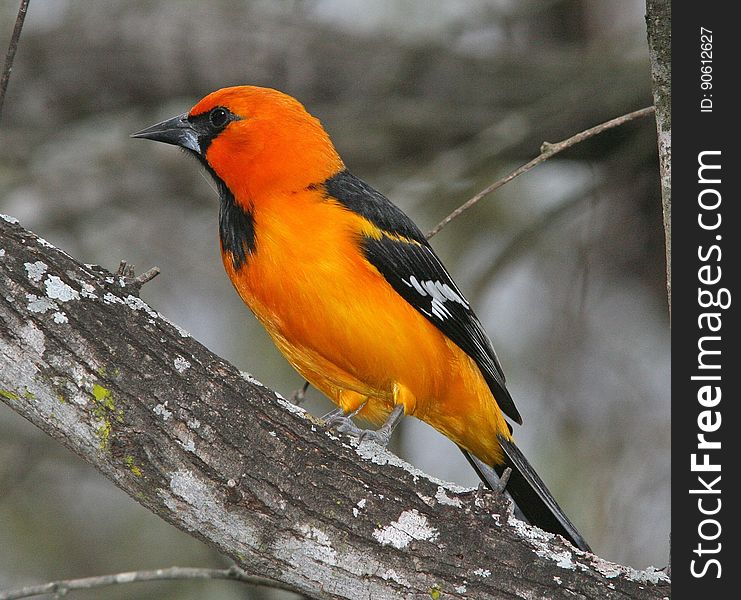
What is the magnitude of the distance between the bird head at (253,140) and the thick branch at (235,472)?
1.47 metres

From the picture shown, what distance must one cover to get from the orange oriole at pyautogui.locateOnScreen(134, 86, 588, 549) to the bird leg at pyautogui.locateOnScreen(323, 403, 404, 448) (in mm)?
13

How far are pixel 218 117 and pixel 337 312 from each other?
1.35 metres

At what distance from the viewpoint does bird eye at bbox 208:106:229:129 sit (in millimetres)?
5195

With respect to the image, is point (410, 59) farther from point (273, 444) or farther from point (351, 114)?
point (273, 444)

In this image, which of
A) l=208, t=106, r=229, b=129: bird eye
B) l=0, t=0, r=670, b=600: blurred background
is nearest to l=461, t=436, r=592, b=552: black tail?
l=0, t=0, r=670, b=600: blurred background

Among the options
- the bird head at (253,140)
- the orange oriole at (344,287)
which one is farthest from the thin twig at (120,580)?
the bird head at (253,140)

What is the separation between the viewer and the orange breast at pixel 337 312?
452 cm

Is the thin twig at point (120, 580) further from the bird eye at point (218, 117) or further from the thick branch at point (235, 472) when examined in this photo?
the bird eye at point (218, 117)

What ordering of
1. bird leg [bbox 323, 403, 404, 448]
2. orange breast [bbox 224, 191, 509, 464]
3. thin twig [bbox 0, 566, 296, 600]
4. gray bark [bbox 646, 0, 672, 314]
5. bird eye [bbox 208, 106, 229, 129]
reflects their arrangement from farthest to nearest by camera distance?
bird eye [bbox 208, 106, 229, 129] → orange breast [bbox 224, 191, 509, 464] → bird leg [bbox 323, 403, 404, 448] → thin twig [bbox 0, 566, 296, 600] → gray bark [bbox 646, 0, 672, 314]

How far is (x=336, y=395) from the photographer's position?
17.3ft

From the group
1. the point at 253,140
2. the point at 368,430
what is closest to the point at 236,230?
the point at 253,140

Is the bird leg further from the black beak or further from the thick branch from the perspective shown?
the black beak
